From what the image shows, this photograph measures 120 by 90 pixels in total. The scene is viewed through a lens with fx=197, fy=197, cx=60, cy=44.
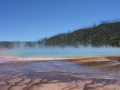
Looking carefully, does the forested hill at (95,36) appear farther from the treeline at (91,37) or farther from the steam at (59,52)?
the steam at (59,52)

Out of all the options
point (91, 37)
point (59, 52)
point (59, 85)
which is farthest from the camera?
point (91, 37)

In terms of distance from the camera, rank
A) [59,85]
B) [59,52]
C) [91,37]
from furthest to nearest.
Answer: [91,37], [59,52], [59,85]

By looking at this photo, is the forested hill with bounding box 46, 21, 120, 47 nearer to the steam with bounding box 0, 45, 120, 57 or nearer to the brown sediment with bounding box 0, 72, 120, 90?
the steam with bounding box 0, 45, 120, 57

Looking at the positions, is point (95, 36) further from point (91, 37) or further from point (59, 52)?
point (59, 52)

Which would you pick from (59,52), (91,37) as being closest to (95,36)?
(91,37)

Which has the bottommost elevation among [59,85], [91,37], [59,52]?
Result: [59,85]

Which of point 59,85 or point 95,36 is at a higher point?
point 95,36

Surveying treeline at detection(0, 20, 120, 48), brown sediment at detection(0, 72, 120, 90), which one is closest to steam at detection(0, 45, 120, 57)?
brown sediment at detection(0, 72, 120, 90)

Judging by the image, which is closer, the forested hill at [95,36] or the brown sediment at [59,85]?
the brown sediment at [59,85]

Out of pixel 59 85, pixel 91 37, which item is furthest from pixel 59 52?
pixel 91 37

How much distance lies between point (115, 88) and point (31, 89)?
9.09ft

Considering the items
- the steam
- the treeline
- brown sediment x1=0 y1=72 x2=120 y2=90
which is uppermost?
the treeline

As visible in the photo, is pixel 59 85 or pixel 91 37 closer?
pixel 59 85

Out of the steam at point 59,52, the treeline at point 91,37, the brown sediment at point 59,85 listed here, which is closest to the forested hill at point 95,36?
the treeline at point 91,37
